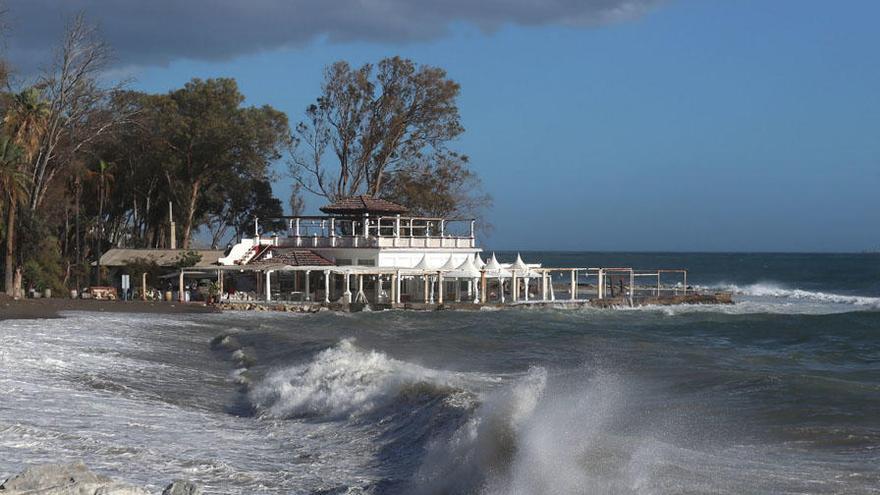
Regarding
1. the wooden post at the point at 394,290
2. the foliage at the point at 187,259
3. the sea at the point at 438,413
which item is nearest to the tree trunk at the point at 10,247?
the foliage at the point at 187,259

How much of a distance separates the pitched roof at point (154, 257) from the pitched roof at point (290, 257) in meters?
2.53

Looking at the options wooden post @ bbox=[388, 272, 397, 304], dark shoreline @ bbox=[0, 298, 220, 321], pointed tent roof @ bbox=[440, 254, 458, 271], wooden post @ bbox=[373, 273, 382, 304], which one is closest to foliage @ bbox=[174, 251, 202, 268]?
dark shoreline @ bbox=[0, 298, 220, 321]

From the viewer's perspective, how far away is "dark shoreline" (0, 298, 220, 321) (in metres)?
32.2

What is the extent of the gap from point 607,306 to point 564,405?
35060 millimetres

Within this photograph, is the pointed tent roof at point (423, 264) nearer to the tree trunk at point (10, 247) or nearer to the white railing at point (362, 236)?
the white railing at point (362, 236)

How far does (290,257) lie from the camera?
4691 cm

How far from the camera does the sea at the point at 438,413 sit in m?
9.79

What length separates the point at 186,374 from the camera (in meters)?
19.0

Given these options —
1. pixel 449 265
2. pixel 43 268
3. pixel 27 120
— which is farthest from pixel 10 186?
pixel 449 265

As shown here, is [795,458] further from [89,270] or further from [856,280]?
[856,280]

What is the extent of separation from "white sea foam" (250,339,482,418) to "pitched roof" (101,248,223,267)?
3014cm

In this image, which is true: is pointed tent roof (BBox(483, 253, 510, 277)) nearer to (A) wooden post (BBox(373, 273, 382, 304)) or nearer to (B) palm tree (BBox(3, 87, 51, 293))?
(A) wooden post (BBox(373, 273, 382, 304))

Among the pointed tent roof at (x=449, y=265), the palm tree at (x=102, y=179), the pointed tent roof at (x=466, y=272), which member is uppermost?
the palm tree at (x=102, y=179)

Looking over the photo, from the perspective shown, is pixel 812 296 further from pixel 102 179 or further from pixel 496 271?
pixel 102 179
